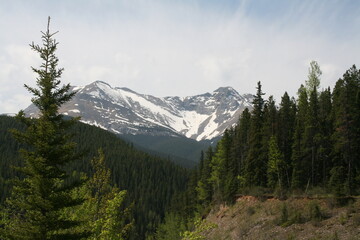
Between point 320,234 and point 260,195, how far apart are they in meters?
17.4

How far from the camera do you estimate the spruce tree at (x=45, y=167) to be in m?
15.8

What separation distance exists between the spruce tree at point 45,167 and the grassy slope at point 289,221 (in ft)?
76.3

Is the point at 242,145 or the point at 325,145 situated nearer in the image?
the point at 325,145

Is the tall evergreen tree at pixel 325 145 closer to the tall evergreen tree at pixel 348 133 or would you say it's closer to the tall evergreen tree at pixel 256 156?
the tall evergreen tree at pixel 348 133

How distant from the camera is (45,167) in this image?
53.6 feet

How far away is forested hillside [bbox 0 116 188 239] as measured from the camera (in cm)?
13025

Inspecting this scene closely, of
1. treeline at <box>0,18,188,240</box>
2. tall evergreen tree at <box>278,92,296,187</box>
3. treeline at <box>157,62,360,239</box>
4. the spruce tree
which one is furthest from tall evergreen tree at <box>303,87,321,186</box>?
the spruce tree

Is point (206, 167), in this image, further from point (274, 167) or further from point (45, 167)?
point (45, 167)

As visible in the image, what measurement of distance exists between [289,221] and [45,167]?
2741cm

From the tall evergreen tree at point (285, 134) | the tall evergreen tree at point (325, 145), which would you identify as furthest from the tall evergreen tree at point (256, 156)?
the tall evergreen tree at point (325, 145)

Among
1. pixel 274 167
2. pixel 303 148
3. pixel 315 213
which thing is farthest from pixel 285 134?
pixel 315 213

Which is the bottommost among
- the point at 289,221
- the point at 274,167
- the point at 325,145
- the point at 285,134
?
the point at 289,221

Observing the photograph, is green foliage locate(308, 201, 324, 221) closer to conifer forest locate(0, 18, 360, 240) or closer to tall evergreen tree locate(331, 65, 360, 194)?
conifer forest locate(0, 18, 360, 240)

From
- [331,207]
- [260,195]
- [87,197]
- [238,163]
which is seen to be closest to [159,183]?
[238,163]
